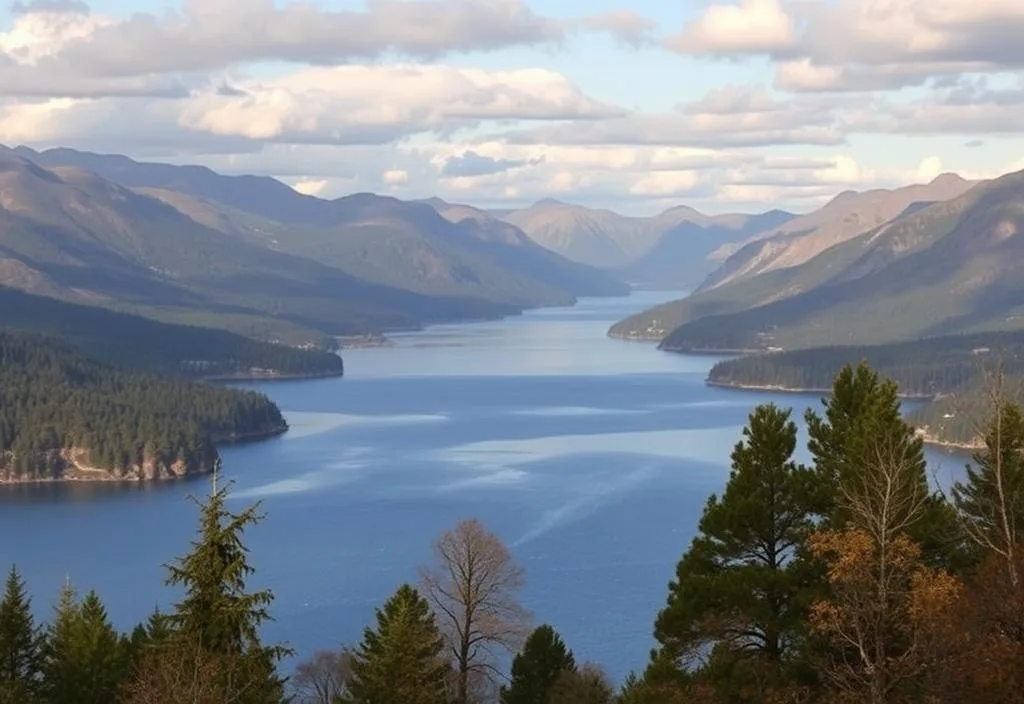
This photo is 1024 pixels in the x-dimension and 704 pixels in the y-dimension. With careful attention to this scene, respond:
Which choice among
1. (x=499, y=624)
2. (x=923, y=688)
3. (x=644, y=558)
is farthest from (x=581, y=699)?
(x=644, y=558)

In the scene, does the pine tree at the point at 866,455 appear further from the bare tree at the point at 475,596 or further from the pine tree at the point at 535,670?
the pine tree at the point at 535,670

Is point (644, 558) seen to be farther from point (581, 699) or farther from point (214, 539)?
point (214, 539)

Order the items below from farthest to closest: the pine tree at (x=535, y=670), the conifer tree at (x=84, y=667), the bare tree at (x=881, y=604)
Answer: the pine tree at (x=535, y=670)
the conifer tree at (x=84, y=667)
the bare tree at (x=881, y=604)

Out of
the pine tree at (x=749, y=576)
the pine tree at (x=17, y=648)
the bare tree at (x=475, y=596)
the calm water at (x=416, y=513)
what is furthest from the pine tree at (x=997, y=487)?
the calm water at (x=416, y=513)

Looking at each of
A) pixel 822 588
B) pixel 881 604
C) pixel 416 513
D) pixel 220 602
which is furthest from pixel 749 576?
pixel 416 513

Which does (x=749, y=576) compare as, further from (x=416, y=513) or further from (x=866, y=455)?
(x=416, y=513)

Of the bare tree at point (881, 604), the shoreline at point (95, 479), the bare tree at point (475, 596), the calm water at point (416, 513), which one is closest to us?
the bare tree at point (881, 604)
